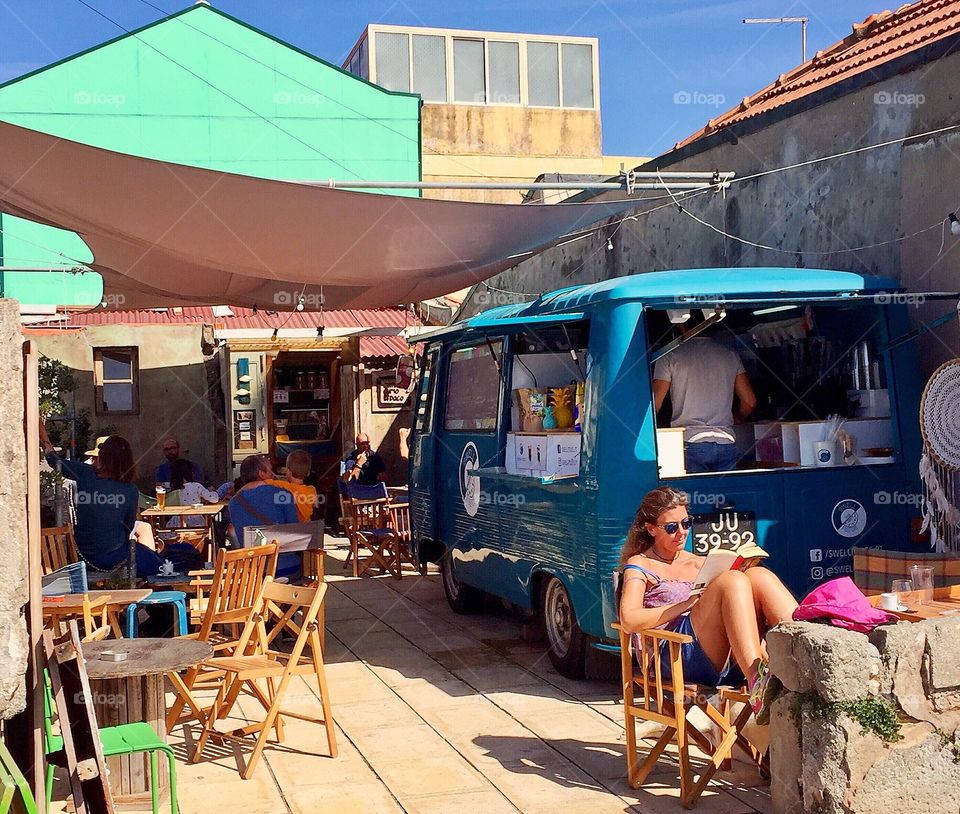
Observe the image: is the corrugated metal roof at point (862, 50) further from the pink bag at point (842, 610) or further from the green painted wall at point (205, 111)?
the green painted wall at point (205, 111)

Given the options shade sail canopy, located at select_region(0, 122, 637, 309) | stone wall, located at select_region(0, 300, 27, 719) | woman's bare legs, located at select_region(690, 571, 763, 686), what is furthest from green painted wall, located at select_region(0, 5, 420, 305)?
stone wall, located at select_region(0, 300, 27, 719)

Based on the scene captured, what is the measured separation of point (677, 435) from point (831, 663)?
2.57 m

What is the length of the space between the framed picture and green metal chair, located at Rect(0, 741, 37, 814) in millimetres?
12991

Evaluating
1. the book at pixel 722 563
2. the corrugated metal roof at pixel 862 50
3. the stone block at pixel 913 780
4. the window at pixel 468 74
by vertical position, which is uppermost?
the window at pixel 468 74

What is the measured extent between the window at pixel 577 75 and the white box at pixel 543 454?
2668 cm

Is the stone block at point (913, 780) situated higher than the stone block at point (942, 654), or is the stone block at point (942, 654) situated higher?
the stone block at point (942, 654)

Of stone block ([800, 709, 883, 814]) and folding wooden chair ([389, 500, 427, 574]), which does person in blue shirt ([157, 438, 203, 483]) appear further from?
stone block ([800, 709, 883, 814])

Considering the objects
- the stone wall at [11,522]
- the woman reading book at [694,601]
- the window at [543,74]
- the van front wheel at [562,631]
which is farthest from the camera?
the window at [543,74]

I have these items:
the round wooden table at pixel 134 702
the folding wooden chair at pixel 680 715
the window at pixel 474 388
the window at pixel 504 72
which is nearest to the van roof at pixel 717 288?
the window at pixel 474 388

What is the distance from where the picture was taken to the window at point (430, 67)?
31.9 metres

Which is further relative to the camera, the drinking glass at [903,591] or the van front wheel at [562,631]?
the van front wheel at [562,631]

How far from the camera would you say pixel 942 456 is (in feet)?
20.3

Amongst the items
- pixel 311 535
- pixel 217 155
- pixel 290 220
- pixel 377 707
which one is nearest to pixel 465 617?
pixel 311 535

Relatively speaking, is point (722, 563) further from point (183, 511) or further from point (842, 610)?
point (183, 511)
